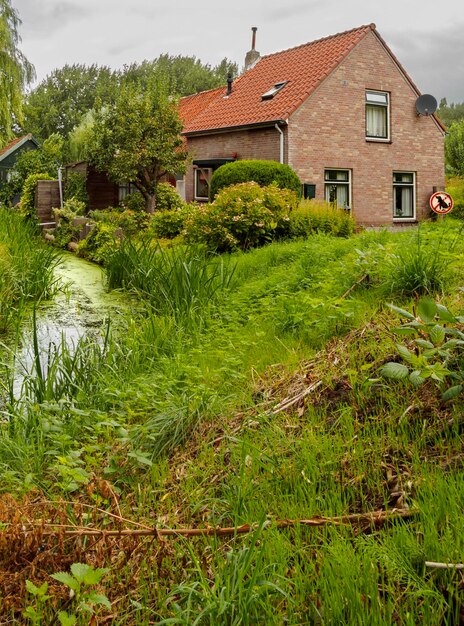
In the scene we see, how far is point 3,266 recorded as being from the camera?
324 inches

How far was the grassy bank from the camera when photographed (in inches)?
88.4

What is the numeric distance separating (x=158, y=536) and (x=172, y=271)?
16.3ft

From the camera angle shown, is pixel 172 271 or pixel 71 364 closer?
pixel 71 364

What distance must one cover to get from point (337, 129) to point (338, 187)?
1796mm

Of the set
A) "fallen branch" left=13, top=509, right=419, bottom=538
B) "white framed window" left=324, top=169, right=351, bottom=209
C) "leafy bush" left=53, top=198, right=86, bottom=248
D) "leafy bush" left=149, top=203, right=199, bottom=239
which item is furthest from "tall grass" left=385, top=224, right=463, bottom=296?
"white framed window" left=324, top=169, right=351, bottom=209

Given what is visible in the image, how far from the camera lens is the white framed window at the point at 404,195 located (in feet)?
75.8

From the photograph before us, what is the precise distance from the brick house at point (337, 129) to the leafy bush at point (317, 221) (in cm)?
600

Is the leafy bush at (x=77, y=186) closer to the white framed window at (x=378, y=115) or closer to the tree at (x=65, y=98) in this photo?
the white framed window at (x=378, y=115)

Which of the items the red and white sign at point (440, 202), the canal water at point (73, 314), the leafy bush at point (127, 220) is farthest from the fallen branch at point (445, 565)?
the leafy bush at point (127, 220)

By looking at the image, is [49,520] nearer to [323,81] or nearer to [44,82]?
[323,81]

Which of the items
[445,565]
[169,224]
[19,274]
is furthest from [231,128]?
[445,565]

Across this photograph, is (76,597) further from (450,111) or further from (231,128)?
(450,111)

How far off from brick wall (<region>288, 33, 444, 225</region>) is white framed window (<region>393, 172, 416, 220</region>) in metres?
0.21

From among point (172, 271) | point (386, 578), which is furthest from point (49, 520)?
point (172, 271)
